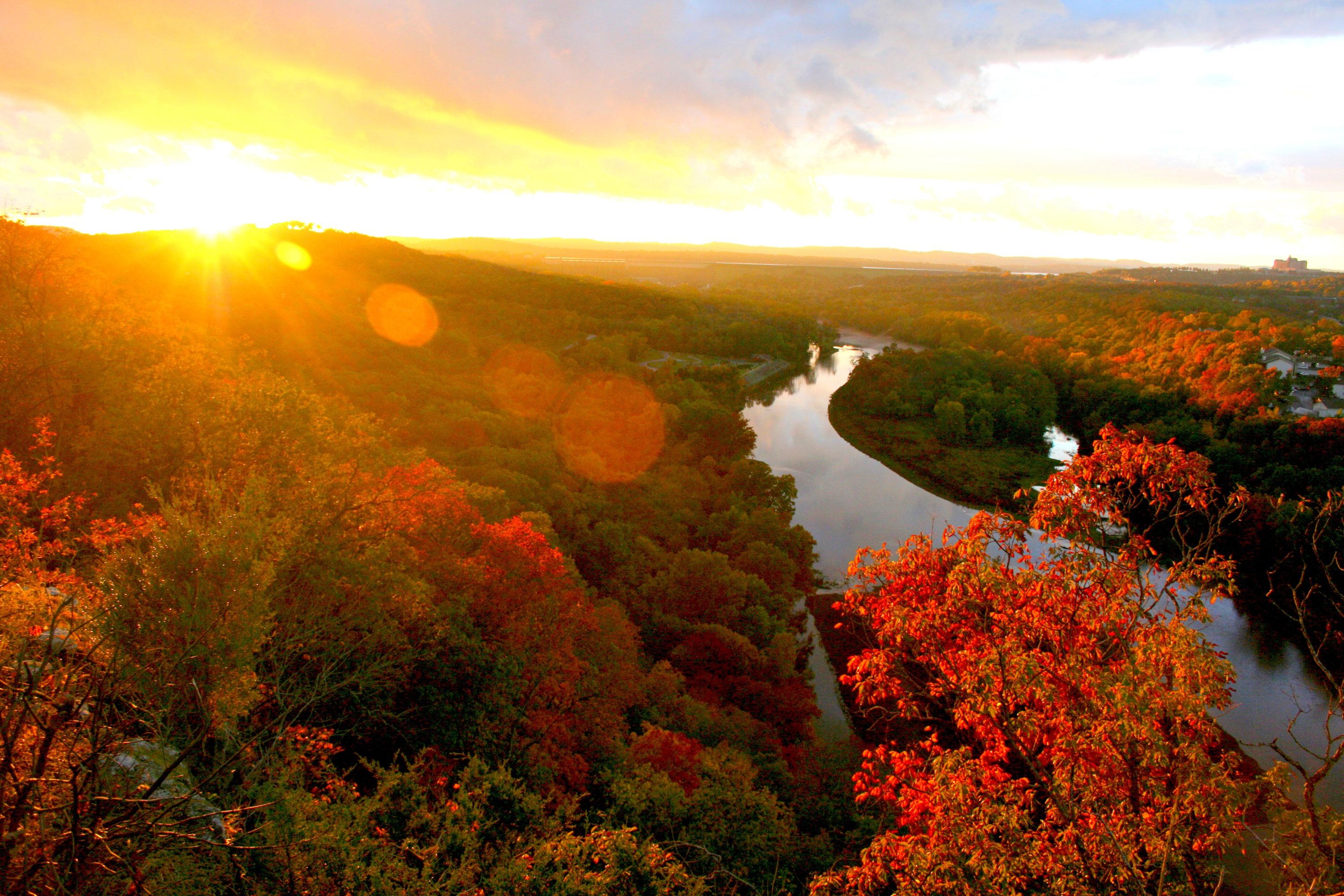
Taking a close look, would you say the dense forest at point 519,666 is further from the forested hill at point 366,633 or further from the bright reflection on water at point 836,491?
the bright reflection on water at point 836,491

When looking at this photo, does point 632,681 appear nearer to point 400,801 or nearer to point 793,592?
point 400,801

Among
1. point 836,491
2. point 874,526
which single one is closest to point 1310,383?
point 836,491

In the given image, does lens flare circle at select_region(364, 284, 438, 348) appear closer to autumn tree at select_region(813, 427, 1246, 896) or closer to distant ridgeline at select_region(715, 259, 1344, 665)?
distant ridgeline at select_region(715, 259, 1344, 665)

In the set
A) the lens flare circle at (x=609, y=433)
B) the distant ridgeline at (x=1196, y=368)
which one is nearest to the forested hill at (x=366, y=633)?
the lens flare circle at (x=609, y=433)

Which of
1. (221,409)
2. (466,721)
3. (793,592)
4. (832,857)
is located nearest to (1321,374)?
(793,592)

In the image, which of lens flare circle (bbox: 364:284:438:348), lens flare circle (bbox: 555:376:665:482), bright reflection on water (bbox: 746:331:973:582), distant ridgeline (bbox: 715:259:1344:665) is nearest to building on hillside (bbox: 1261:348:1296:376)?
distant ridgeline (bbox: 715:259:1344:665)
